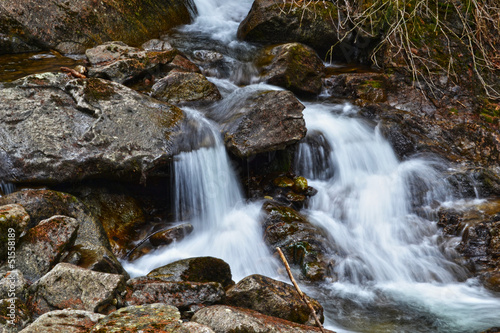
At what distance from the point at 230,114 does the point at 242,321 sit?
13.7 feet

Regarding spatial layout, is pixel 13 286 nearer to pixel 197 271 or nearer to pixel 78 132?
pixel 197 271

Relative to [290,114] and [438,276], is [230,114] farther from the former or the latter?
[438,276]

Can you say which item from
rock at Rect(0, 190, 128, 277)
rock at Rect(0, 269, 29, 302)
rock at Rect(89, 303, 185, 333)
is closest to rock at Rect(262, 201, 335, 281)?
rock at Rect(0, 190, 128, 277)

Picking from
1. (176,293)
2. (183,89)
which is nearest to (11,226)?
(176,293)

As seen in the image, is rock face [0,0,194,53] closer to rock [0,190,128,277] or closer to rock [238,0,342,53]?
rock [238,0,342,53]

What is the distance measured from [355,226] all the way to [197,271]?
2.89m

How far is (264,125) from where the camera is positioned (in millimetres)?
5988

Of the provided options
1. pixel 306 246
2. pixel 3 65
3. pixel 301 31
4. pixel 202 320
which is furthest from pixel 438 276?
pixel 3 65

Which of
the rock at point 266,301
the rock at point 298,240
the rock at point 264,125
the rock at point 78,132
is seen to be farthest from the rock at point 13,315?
the rock at point 264,125

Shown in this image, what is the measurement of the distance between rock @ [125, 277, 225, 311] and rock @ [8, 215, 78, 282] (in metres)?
0.83

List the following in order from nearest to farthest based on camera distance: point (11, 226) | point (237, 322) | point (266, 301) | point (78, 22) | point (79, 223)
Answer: point (237, 322) < point (266, 301) < point (11, 226) < point (79, 223) < point (78, 22)

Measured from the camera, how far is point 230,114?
21.1 ft

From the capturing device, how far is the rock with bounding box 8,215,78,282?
349 centimetres

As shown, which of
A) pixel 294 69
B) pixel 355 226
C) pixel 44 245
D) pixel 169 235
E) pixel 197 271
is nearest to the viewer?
pixel 44 245
